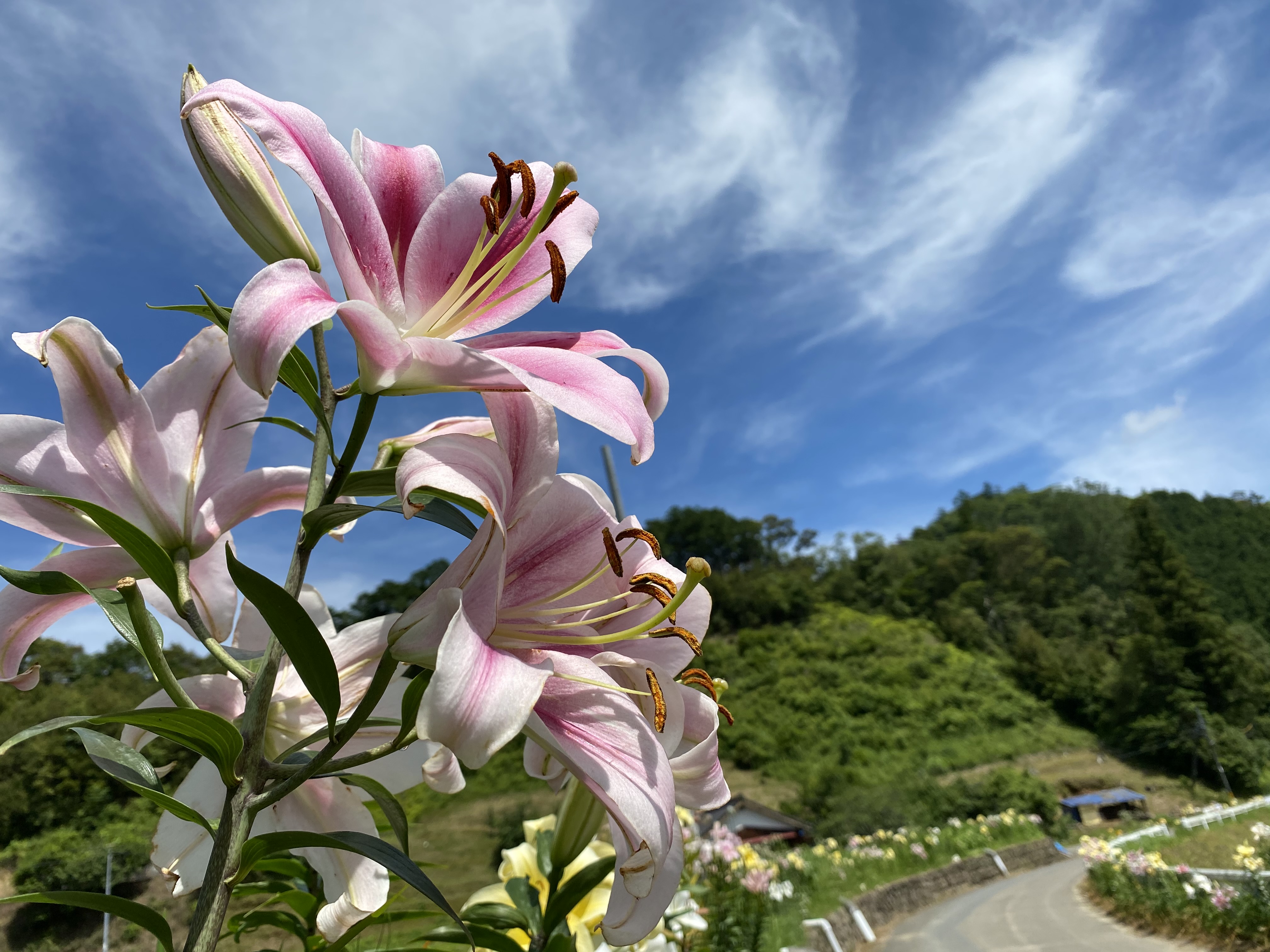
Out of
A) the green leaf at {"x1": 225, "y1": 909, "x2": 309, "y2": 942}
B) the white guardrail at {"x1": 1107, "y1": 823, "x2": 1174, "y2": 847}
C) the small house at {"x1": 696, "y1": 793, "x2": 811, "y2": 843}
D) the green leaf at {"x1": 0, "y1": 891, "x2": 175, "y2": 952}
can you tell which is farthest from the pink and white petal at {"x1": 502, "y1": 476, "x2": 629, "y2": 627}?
the small house at {"x1": 696, "y1": 793, "x2": 811, "y2": 843}

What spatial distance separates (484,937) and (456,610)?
0.68m

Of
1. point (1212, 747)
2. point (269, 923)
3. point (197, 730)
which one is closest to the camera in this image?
point (197, 730)

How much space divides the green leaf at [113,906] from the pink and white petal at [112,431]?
0.24 m

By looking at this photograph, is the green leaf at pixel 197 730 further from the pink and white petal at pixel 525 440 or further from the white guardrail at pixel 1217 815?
the white guardrail at pixel 1217 815

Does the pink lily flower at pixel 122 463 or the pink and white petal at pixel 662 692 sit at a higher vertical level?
the pink lily flower at pixel 122 463

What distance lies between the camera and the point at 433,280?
0.58 metres

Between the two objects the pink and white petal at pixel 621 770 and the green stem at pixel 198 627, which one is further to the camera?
the green stem at pixel 198 627

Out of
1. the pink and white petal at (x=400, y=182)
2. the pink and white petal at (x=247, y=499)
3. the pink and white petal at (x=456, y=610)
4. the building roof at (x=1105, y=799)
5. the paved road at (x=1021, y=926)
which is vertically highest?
the pink and white petal at (x=400, y=182)

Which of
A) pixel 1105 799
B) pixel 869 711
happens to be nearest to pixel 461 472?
pixel 1105 799

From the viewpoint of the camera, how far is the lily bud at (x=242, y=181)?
1.71 feet

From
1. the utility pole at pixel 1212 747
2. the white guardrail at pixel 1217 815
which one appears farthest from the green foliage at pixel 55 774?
the utility pole at pixel 1212 747

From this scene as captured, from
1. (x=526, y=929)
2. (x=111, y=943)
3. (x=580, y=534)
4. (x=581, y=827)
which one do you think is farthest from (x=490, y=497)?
(x=111, y=943)

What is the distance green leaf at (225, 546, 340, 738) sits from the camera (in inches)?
15.7

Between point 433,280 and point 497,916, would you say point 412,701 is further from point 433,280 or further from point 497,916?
point 497,916
